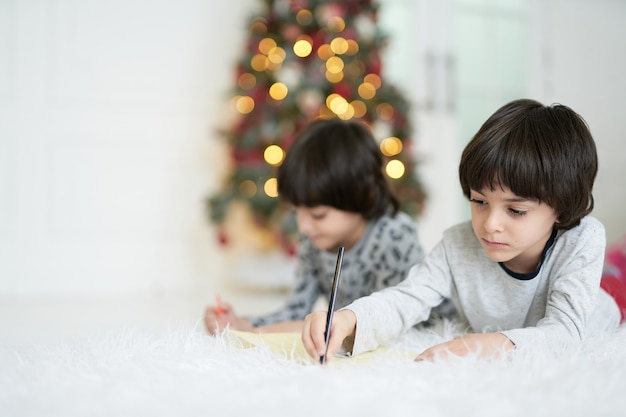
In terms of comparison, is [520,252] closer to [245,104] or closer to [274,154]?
[274,154]

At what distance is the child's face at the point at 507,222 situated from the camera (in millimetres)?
959

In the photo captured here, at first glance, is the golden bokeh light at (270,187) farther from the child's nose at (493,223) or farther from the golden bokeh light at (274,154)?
the child's nose at (493,223)

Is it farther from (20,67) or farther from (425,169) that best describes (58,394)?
(425,169)

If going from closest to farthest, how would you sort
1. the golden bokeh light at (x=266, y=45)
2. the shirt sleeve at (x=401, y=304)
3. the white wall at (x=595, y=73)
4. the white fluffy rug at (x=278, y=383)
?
the white fluffy rug at (x=278, y=383) < the shirt sleeve at (x=401, y=304) < the golden bokeh light at (x=266, y=45) < the white wall at (x=595, y=73)

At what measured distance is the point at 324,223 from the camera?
56.1 inches

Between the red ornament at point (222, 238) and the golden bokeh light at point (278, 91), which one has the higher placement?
the golden bokeh light at point (278, 91)

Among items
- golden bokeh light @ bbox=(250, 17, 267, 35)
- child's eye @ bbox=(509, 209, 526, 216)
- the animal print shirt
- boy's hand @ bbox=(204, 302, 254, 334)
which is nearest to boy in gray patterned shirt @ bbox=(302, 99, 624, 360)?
child's eye @ bbox=(509, 209, 526, 216)

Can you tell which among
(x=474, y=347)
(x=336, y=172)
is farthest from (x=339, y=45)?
(x=474, y=347)

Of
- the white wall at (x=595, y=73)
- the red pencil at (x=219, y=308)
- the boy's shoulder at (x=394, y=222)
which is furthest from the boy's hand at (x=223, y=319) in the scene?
the white wall at (x=595, y=73)

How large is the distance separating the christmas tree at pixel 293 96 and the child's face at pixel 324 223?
1.34 meters

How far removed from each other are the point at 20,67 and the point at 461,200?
8.04 ft

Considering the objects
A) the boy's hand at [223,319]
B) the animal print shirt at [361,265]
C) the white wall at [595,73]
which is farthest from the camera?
the white wall at [595,73]

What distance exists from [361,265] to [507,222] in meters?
0.55

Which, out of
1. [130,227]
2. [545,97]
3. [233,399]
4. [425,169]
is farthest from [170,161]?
[233,399]
